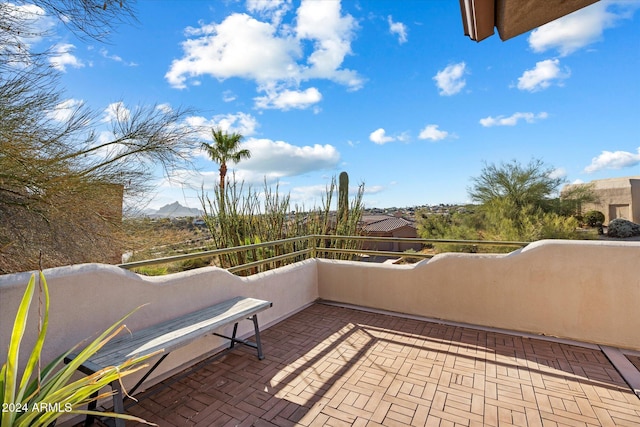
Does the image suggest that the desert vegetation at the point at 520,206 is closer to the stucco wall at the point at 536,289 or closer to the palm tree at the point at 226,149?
the stucco wall at the point at 536,289

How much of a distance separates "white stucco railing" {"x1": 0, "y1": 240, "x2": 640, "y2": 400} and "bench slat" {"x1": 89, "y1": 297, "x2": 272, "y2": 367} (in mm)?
161

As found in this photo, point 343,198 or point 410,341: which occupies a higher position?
point 343,198

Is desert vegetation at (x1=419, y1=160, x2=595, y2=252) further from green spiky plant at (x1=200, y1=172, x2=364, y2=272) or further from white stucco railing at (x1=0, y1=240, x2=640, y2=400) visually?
white stucco railing at (x1=0, y1=240, x2=640, y2=400)

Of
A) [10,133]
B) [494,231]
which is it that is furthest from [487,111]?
[10,133]

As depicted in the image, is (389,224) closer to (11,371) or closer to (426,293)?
(426,293)

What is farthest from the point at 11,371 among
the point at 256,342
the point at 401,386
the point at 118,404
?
the point at 401,386

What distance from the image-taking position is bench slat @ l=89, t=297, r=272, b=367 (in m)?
1.83

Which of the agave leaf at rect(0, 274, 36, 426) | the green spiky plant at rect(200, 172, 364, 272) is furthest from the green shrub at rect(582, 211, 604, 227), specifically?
the agave leaf at rect(0, 274, 36, 426)

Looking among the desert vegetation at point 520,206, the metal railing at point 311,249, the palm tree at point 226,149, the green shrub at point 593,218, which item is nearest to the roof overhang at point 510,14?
the metal railing at point 311,249

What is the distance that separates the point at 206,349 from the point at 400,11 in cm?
582

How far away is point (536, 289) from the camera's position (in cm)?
303

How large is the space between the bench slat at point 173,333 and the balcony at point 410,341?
0.54ft

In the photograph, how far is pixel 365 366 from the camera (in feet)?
8.46

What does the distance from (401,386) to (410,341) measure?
2.68 feet
